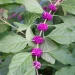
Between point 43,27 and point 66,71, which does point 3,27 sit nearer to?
point 43,27

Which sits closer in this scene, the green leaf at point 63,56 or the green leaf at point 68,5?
the green leaf at point 63,56

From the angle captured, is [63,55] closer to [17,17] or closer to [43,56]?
[43,56]

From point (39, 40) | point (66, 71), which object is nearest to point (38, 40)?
point (39, 40)

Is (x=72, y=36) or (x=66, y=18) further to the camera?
(x=66, y=18)

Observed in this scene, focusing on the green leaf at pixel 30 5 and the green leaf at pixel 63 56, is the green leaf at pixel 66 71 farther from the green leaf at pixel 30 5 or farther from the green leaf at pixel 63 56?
the green leaf at pixel 30 5

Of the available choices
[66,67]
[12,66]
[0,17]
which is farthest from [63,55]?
[0,17]

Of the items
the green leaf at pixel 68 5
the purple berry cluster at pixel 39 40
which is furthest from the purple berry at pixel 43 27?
the green leaf at pixel 68 5
